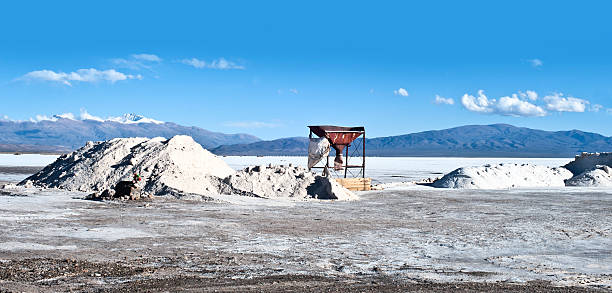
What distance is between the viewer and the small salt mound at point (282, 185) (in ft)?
78.9

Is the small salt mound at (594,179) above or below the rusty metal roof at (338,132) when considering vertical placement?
below

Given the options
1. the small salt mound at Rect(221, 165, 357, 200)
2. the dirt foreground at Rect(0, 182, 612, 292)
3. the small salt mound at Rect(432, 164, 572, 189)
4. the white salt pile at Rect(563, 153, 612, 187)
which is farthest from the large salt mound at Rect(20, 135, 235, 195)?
the white salt pile at Rect(563, 153, 612, 187)

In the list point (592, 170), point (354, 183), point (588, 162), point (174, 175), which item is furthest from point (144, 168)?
point (588, 162)

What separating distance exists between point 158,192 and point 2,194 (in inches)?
215

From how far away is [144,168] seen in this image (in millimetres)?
25469

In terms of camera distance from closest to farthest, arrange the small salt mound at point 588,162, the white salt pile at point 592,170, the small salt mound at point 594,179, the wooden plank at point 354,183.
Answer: the wooden plank at point 354,183 → the small salt mound at point 594,179 → the white salt pile at point 592,170 → the small salt mound at point 588,162

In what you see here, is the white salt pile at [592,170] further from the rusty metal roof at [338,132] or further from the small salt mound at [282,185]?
the small salt mound at [282,185]

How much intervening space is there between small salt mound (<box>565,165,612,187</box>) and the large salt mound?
64.8 ft

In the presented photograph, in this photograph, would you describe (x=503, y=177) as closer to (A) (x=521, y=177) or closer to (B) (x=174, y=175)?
(A) (x=521, y=177)

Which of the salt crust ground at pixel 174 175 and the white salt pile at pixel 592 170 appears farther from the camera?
the white salt pile at pixel 592 170

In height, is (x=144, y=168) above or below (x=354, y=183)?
above

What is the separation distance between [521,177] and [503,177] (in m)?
1.67

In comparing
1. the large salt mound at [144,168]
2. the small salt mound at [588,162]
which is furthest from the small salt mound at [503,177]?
the large salt mound at [144,168]

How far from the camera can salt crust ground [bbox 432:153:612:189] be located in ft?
108
